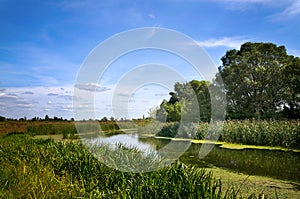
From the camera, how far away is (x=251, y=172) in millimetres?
7031

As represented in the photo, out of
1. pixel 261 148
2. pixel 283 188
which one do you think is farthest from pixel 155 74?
pixel 261 148

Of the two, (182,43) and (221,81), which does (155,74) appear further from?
(221,81)

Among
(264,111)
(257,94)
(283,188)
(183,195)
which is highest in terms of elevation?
(257,94)

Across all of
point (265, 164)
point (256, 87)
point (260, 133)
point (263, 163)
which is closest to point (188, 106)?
point (256, 87)

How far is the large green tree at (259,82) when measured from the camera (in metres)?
Result: 22.6

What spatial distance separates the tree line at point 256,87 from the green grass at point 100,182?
15720 mm

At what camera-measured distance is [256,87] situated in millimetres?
23625

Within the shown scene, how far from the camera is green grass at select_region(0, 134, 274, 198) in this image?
3.39 meters

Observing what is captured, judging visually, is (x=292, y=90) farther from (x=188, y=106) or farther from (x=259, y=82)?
A: (x=188, y=106)

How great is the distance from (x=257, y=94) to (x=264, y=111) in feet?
5.09

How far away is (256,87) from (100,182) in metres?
21.3

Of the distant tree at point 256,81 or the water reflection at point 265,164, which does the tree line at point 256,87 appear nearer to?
the distant tree at point 256,81

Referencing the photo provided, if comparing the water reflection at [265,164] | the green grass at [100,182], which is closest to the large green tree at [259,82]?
the water reflection at [265,164]

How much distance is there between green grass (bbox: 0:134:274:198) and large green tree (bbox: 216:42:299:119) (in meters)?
19.6
